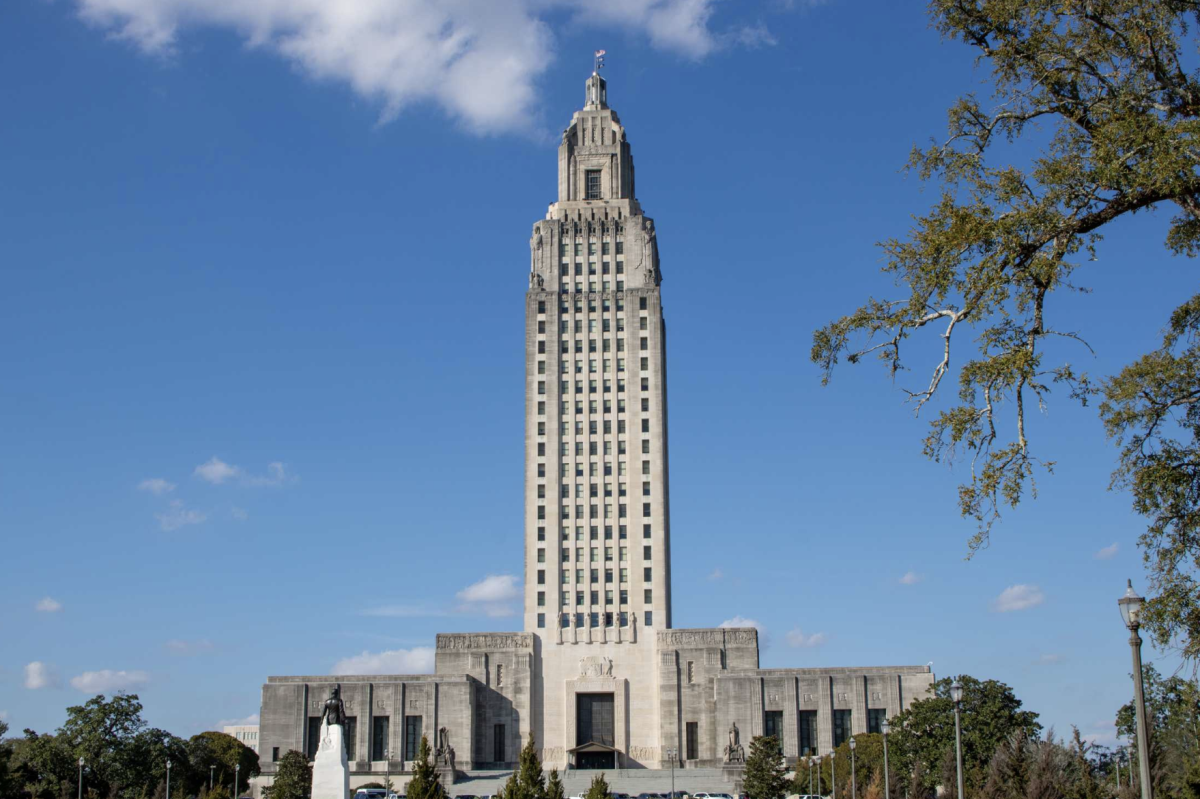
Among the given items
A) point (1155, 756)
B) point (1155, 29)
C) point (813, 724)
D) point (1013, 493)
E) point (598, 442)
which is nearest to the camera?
point (1013, 493)

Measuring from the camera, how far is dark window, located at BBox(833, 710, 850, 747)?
10494cm

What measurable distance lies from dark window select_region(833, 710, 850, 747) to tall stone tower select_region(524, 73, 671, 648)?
16633mm

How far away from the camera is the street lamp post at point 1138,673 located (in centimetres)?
2014

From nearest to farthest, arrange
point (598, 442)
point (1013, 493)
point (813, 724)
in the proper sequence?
point (1013, 493), point (813, 724), point (598, 442)

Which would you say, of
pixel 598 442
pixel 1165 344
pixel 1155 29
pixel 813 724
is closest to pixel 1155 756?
pixel 1165 344

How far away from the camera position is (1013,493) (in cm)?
1847

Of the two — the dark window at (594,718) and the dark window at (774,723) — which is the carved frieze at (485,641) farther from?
the dark window at (774,723)

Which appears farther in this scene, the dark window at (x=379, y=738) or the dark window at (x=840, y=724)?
the dark window at (x=379, y=738)

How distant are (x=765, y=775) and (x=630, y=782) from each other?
22861 mm

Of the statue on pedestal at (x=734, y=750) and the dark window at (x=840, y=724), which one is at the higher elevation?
the dark window at (x=840, y=724)

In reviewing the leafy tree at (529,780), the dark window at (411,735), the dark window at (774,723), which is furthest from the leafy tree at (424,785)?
the dark window at (774,723)

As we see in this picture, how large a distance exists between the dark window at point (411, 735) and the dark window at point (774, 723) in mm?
29283

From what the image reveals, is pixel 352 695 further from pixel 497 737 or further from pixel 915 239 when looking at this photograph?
pixel 915 239

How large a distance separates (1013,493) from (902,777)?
188 ft
